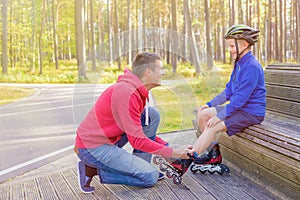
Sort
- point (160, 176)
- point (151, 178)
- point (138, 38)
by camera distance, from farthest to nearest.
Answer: point (138, 38)
point (160, 176)
point (151, 178)

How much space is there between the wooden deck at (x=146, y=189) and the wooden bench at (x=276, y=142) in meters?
0.15

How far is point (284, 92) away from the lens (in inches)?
185

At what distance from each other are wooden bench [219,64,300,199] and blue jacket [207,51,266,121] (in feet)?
0.69

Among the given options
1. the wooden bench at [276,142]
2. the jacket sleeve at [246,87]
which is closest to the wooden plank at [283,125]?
the wooden bench at [276,142]

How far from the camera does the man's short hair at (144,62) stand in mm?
3406

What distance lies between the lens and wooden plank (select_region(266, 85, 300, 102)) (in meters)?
4.47

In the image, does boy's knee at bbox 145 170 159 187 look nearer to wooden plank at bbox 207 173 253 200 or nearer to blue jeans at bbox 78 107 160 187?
blue jeans at bbox 78 107 160 187

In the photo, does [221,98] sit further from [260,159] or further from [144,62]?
[144,62]

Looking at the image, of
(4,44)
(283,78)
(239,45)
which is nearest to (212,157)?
(239,45)

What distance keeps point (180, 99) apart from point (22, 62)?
49.6 metres

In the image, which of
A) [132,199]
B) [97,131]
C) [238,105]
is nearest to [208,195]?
[132,199]

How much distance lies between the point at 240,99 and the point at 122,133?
1.22m

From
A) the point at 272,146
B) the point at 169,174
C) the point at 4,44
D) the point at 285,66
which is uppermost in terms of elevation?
the point at 4,44

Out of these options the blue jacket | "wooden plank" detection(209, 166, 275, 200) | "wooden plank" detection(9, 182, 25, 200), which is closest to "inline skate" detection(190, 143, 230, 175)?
"wooden plank" detection(209, 166, 275, 200)
